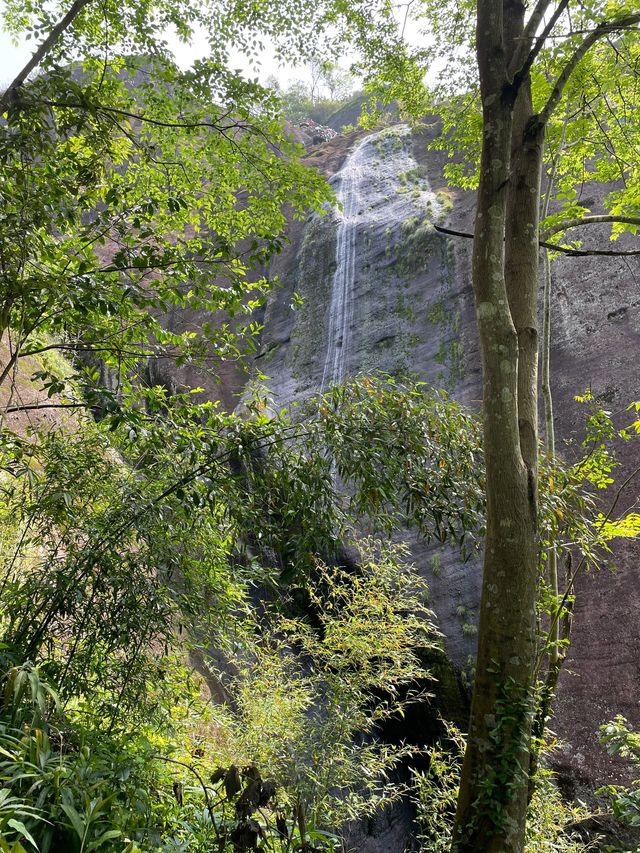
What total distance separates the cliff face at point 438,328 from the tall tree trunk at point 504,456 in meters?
2.10

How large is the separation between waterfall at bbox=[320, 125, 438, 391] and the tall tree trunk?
373 inches

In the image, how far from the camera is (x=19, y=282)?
9.78 feet

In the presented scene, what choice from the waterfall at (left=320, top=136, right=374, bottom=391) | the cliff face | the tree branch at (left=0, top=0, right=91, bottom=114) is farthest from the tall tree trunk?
the waterfall at (left=320, top=136, right=374, bottom=391)

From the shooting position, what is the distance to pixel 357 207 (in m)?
17.0

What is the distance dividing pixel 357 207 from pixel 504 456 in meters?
15.5

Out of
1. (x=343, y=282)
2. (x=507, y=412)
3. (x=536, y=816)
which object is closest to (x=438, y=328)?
(x=343, y=282)

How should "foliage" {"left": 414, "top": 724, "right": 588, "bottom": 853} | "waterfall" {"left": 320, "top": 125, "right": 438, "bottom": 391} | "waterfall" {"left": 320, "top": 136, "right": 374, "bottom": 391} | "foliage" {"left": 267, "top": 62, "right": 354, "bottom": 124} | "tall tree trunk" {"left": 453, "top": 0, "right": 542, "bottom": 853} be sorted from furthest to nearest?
1. "foliage" {"left": 267, "top": 62, "right": 354, "bottom": 124}
2. "waterfall" {"left": 320, "top": 125, "right": 438, "bottom": 391}
3. "waterfall" {"left": 320, "top": 136, "right": 374, "bottom": 391}
4. "foliage" {"left": 414, "top": 724, "right": 588, "bottom": 853}
5. "tall tree trunk" {"left": 453, "top": 0, "right": 542, "bottom": 853}

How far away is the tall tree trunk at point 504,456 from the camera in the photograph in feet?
8.25

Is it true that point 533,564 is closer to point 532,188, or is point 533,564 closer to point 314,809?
point 532,188

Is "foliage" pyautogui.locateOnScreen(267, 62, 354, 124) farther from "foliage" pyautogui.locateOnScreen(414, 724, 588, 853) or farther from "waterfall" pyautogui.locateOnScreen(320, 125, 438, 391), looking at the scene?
"foliage" pyautogui.locateOnScreen(414, 724, 588, 853)

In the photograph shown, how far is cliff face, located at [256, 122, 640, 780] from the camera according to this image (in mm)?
7465

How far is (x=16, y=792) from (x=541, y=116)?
4425 mm

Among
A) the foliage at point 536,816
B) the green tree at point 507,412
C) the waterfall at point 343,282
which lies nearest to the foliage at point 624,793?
the green tree at point 507,412

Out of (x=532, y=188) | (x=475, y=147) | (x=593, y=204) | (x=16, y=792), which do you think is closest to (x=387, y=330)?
(x=593, y=204)
